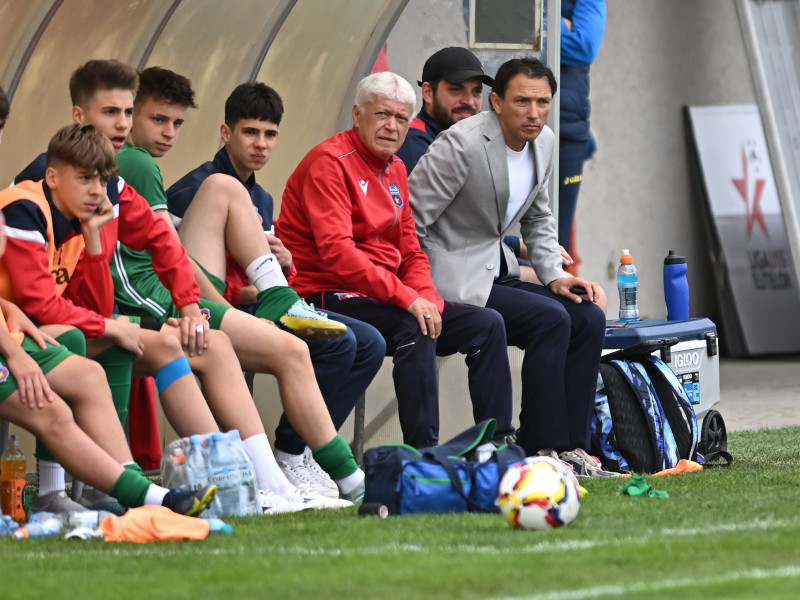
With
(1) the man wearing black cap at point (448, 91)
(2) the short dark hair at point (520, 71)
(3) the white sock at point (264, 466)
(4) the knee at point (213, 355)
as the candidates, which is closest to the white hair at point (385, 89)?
(2) the short dark hair at point (520, 71)

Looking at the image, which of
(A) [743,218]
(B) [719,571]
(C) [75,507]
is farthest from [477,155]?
(A) [743,218]

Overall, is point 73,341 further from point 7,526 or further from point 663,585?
point 663,585

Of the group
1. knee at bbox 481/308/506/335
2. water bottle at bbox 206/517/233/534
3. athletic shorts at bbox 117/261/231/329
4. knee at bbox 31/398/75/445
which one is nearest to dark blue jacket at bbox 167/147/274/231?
athletic shorts at bbox 117/261/231/329

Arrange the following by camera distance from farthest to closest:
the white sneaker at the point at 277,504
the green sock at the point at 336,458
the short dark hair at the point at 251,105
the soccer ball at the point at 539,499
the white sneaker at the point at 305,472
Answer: the short dark hair at the point at 251,105 < the white sneaker at the point at 305,472 < the green sock at the point at 336,458 < the white sneaker at the point at 277,504 < the soccer ball at the point at 539,499

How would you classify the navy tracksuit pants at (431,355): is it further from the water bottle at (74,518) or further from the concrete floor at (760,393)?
the concrete floor at (760,393)

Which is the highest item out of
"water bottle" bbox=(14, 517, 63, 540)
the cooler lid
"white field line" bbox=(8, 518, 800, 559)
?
the cooler lid

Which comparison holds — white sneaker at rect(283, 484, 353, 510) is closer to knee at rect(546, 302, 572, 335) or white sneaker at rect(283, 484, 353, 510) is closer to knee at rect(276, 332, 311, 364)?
knee at rect(276, 332, 311, 364)

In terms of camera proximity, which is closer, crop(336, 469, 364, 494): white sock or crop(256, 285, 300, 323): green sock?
crop(336, 469, 364, 494): white sock

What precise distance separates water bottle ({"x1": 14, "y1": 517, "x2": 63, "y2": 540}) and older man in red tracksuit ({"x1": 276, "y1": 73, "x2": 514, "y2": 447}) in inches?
62.3

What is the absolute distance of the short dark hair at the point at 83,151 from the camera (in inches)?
181

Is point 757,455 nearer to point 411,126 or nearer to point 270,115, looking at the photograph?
point 411,126

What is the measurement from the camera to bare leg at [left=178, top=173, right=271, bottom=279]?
5.46 m

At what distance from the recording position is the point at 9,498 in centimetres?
472

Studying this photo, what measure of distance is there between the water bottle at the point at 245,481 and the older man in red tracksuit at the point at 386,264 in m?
0.98
